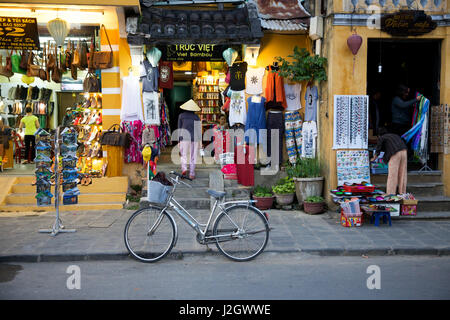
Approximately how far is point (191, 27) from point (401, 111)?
567 centimetres

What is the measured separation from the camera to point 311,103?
1064 cm

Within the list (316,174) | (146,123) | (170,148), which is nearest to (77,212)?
(146,123)

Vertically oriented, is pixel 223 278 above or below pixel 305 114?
below

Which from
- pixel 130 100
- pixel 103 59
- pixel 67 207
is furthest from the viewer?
pixel 130 100

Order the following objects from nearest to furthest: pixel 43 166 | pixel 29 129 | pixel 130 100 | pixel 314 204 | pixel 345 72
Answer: pixel 43 166 < pixel 314 204 < pixel 345 72 < pixel 130 100 < pixel 29 129

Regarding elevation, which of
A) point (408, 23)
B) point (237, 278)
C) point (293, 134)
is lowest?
point (237, 278)

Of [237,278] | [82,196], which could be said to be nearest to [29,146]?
[82,196]

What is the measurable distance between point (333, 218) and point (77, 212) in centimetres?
584

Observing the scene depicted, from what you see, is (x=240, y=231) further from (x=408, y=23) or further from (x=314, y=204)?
(x=408, y=23)

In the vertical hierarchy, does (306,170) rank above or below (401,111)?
below

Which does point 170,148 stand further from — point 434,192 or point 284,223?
point 434,192

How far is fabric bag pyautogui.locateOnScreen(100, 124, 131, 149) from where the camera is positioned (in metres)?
10.5

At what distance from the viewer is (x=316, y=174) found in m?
9.75

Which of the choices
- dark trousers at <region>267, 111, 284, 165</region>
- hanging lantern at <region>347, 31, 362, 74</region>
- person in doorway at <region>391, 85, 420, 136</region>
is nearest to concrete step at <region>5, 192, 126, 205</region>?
dark trousers at <region>267, 111, 284, 165</region>
